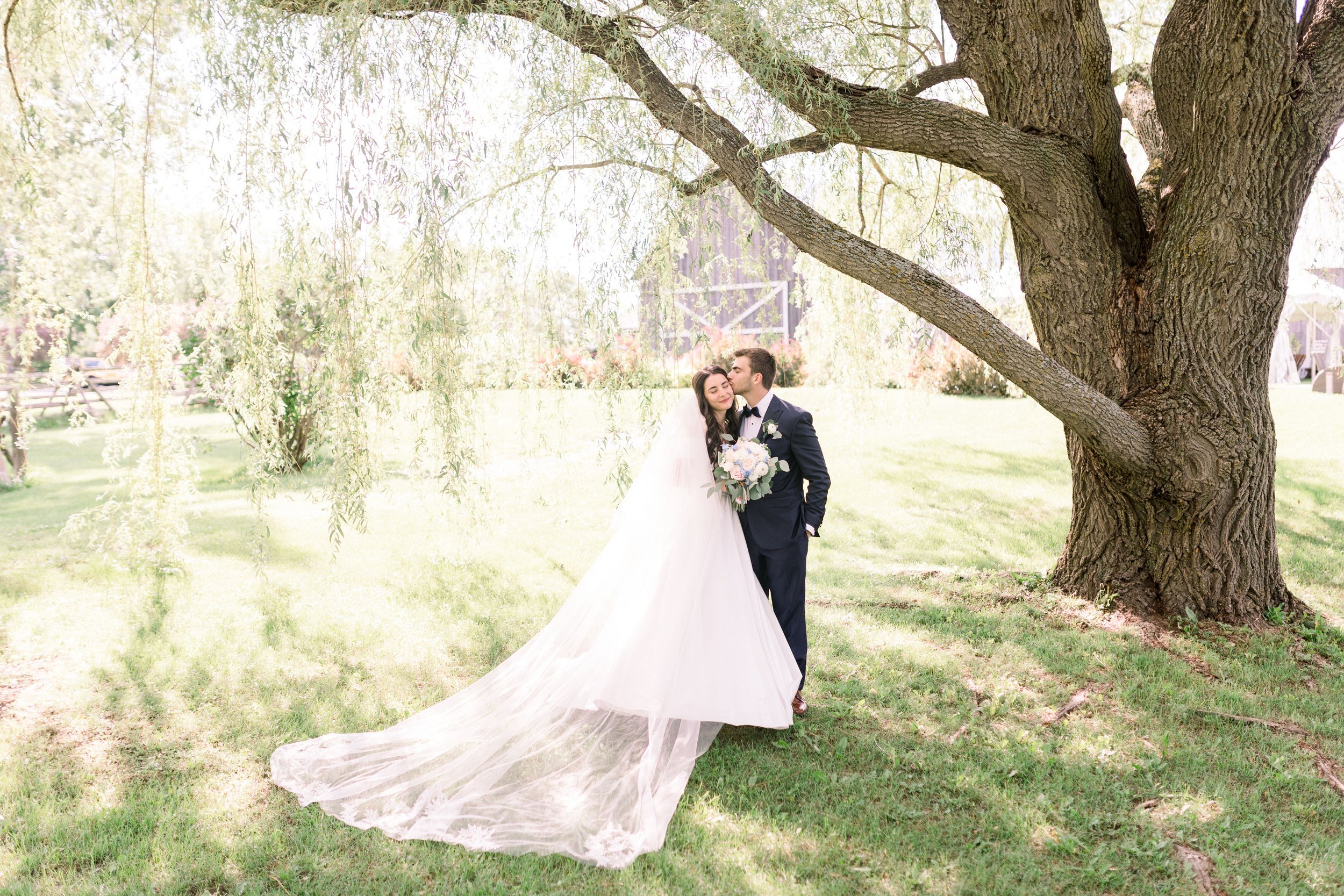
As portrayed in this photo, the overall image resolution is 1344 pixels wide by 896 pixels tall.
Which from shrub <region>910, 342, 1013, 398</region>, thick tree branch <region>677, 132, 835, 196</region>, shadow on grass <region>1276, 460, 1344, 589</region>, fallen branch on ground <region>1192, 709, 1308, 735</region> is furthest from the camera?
shrub <region>910, 342, 1013, 398</region>

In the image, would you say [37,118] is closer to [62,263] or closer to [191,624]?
[62,263]

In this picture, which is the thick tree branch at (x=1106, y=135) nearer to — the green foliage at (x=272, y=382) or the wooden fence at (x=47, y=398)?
the green foliage at (x=272, y=382)

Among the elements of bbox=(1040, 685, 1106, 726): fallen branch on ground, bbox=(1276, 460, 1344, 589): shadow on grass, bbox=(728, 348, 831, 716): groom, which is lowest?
bbox=(1040, 685, 1106, 726): fallen branch on ground

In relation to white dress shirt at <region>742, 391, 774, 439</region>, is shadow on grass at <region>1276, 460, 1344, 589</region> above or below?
below

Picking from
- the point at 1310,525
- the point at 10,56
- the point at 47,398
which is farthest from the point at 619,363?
the point at 47,398

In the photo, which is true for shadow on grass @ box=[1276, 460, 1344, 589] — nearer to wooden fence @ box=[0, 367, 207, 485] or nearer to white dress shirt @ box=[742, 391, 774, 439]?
white dress shirt @ box=[742, 391, 774, 439]

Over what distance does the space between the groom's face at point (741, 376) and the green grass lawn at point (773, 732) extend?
49.9 inches

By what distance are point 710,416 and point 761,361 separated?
35cm

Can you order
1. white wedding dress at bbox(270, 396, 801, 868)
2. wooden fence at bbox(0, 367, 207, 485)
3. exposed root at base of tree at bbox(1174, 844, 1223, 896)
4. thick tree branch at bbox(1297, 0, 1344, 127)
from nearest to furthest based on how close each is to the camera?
exposed root at base of tree at bbox(1174, 844, 1223, 896) < white wedding dress at bbox(270, 396, 801, 868) < thick tree branch at bbox(1297, 0, 1344, 127) < wooden fence at bbox(0, 367, 207, 485)

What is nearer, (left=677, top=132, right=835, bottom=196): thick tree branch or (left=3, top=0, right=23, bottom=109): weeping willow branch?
(left=3, top=0, right=23, bottom=109): weeping willow branch

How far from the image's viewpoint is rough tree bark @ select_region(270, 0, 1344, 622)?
447 cm

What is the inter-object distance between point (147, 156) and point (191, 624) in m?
3.06

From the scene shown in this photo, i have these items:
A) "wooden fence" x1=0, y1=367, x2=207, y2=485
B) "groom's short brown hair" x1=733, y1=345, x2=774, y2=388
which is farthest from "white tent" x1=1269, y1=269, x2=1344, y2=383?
"wooden fence" x1=0, y1=367, x2=207, y2=485

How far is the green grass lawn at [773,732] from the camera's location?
3031 millimetres
